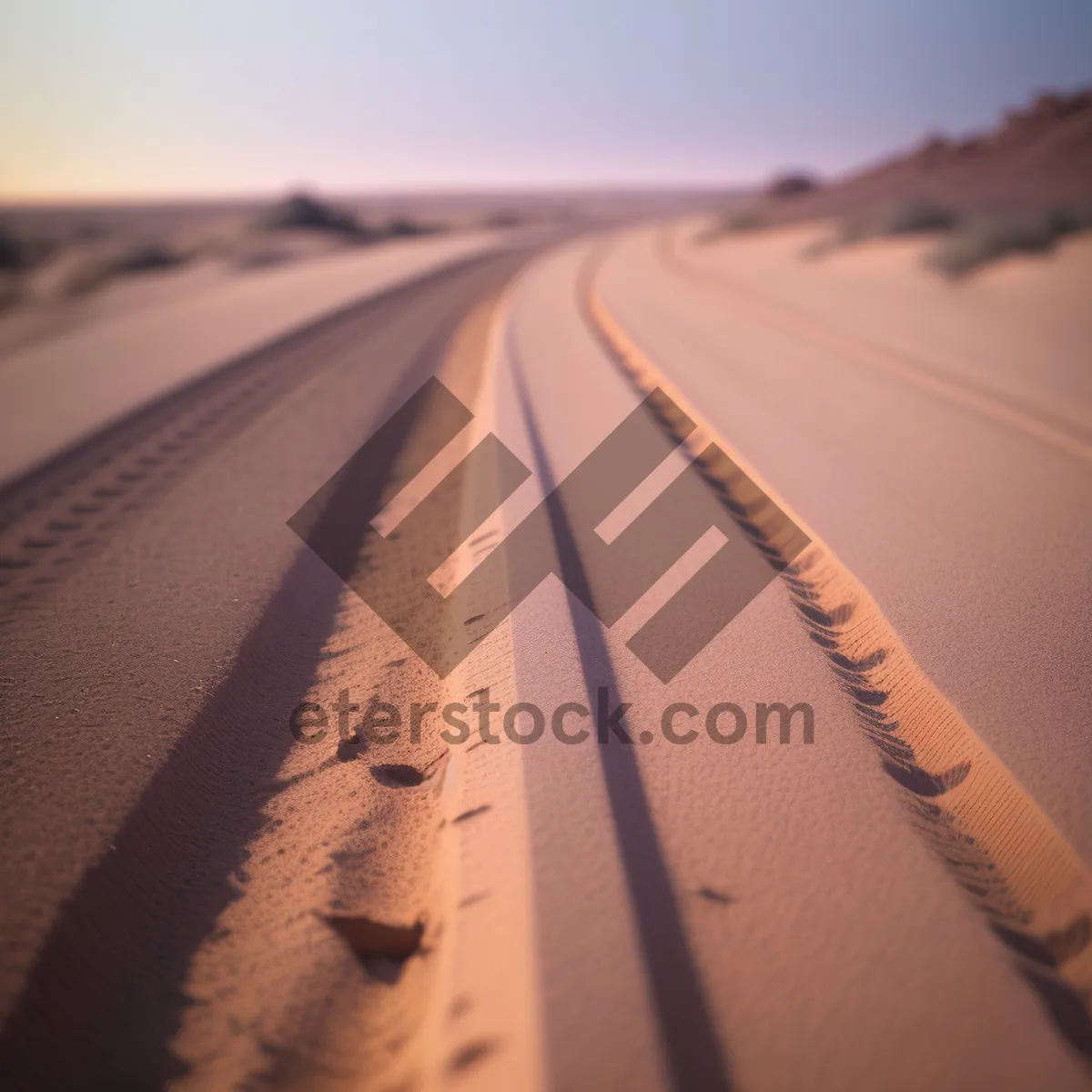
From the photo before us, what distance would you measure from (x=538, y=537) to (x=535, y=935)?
219 cm

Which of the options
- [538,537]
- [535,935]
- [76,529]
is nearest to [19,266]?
[76,529]

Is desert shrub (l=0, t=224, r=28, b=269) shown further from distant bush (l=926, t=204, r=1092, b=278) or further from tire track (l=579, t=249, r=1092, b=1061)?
tire track (l=579, t=249, r=1092, b=1061)

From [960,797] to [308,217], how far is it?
3691 centimetres

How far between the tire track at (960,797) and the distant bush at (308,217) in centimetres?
3355

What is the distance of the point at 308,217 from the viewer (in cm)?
3278

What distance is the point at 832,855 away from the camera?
1.91 m

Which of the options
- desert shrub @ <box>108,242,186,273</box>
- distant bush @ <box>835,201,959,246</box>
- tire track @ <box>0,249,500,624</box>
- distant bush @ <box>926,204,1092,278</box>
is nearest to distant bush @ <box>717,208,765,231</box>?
distant bush @ <box>835,201,959,246</box>

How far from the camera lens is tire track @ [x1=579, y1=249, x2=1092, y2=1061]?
5.67ft

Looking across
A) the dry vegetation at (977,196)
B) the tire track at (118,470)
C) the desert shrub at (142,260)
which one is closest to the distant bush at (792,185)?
the dry vegetation at (977,196)

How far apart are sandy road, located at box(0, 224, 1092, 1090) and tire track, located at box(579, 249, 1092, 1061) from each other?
0.06 metres

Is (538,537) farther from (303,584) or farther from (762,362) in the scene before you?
(762,362)

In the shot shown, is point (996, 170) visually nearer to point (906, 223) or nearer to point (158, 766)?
point (906, 223)

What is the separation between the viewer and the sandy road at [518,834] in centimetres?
155

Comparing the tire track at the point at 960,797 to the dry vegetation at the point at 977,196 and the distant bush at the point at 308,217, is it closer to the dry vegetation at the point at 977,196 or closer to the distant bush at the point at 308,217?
the dry vegetation at the point at 977,196
